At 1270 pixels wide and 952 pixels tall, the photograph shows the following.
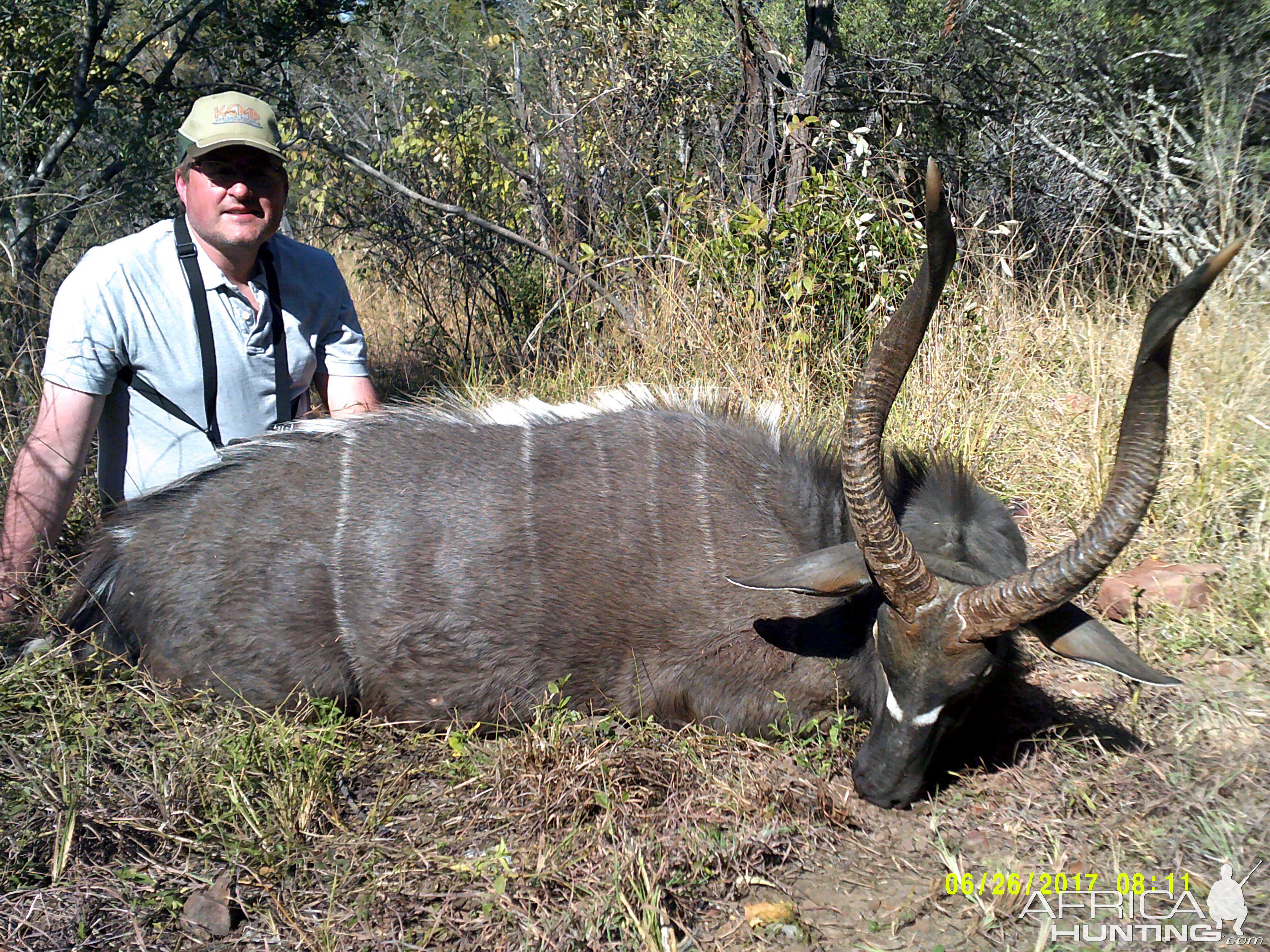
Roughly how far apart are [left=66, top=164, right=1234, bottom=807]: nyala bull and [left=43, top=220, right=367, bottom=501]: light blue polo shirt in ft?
0.87

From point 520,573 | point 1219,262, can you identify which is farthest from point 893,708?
point 1219,262

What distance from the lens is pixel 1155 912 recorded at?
6.25 ft

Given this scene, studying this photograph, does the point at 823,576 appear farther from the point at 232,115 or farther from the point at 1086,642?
the point at 232,115

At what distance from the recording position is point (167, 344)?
2766mm

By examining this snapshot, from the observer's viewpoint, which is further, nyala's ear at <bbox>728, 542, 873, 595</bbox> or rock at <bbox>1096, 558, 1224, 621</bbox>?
rock at <bbox>1096, 558, 1224, 621</bbox>

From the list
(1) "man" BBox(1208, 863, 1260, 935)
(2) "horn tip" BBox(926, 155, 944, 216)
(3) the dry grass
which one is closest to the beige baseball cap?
(3) the dry grass

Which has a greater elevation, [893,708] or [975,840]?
[893,708]

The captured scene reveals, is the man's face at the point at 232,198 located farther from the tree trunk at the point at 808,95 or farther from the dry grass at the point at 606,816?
the tree trunk at the point at 808,95

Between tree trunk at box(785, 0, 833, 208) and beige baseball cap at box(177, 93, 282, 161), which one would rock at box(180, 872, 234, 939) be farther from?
tree trunk at box(785, 0, 833, 208)

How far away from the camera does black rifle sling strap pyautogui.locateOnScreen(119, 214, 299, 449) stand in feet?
9.14

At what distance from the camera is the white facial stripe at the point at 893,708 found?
2217 millimetres

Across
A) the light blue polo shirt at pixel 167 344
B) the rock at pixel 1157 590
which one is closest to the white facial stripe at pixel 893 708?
the rock at pixel 1157 590

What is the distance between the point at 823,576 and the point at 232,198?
1.89 metres

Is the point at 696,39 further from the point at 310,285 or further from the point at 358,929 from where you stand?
the point at 358,929
